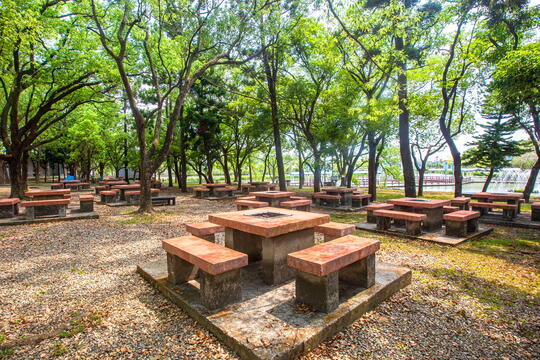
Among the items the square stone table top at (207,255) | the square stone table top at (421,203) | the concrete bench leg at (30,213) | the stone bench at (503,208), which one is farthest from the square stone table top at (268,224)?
the concrete bench leg at (30,213)

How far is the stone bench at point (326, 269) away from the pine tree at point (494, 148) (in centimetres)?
1725

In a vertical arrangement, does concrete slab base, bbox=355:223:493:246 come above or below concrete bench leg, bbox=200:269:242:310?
below

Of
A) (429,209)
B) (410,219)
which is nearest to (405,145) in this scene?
(429,209)

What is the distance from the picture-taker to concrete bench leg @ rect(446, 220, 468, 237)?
A: 6.29 meters

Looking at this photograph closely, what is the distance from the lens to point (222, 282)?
9.78 feet

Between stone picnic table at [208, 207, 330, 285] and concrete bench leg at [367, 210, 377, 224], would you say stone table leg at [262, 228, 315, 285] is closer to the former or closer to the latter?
stone picnic table at [208, 207, 330, 285]

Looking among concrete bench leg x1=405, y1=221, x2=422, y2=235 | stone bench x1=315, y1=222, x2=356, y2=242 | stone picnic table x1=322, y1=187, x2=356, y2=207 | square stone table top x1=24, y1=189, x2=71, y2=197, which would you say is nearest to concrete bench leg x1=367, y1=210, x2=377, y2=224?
concrete bench leg x1=405, y1=221, x2=422, y2=235

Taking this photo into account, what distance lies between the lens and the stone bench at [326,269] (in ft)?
9.13

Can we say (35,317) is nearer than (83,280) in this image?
Yes

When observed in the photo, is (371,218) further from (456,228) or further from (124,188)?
(124,188)

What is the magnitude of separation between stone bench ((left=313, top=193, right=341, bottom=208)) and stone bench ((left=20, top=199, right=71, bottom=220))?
9.01 m

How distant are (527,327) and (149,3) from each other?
11.7 metres

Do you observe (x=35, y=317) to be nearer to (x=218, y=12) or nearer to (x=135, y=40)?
(x=218, y=12)

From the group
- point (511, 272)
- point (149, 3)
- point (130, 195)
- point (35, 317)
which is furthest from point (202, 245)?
point (130, 195)
